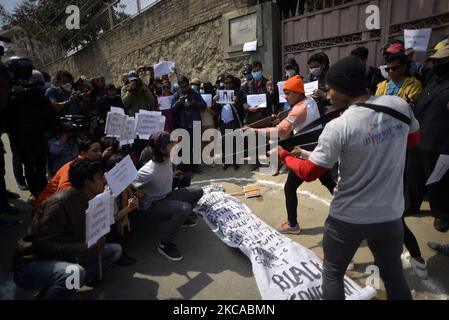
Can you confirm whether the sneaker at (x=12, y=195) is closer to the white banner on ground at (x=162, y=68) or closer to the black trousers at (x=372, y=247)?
the white banner on ground at (x=162, y=68)

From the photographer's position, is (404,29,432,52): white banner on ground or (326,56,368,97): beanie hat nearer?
(326,56,368,97): beanie hat

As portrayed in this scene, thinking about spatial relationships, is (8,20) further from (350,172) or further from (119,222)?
(350,172)

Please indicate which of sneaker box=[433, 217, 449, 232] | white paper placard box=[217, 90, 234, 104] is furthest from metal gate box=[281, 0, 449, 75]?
sneaker box=[433, 217, 449, 232]

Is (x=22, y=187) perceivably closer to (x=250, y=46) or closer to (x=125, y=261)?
(x=125, y=261)

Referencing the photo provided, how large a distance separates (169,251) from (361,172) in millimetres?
2407

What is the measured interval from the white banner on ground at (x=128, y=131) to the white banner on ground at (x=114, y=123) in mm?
68

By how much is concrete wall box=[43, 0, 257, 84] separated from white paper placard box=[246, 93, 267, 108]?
2.91 meters

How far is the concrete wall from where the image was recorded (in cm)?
957

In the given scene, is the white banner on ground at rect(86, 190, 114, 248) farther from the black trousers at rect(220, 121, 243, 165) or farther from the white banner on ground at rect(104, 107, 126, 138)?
the black trousers at rect(220, 121, 243, 165)

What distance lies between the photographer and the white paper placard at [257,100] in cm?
615

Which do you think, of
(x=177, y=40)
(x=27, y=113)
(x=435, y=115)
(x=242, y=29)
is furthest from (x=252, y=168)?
(x=177, y=40)

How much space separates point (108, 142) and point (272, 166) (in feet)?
10.9

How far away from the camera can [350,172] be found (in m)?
1.97

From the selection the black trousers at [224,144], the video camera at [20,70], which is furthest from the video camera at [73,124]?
the black trousers at [224,144]
